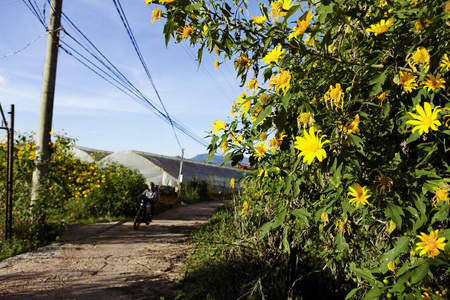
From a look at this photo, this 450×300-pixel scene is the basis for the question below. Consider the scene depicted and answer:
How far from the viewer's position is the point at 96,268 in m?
4.97

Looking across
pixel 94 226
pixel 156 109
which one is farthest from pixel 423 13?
pixel 156 109

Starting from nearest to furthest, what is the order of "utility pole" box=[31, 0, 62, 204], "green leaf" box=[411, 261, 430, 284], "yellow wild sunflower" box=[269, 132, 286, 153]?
1. "green leaf" box=[411, 261, 430, 284]
2. "yellow wild sunflower" box=[269, 132, 286, 153]
3. "utility pole" box=[31, 0, 62, 204]

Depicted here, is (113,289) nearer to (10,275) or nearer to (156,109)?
(10,275)

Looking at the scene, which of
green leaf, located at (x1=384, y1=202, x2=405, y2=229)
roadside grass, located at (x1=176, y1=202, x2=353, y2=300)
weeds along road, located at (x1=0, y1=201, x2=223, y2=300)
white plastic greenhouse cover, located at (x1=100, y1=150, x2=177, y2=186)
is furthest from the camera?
white plastic greenhouse cover, located at (x1=100, y1=150, x2=177, y2=186)

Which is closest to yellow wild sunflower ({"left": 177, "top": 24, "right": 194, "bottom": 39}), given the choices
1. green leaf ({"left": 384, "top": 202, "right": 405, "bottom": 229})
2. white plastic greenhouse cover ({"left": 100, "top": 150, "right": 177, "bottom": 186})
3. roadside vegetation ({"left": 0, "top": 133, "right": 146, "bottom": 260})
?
green leaf ({"left": 384, "top": 202, "right": 405, "bottom": 229})

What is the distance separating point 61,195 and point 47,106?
5.80 feet

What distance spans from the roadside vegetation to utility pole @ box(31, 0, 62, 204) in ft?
0.57

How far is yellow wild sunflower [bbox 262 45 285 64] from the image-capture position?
4.63ft

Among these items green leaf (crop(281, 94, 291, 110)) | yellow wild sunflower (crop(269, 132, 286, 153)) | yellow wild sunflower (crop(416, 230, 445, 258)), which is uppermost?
green leaf (crop(281, 94, 291, 110))

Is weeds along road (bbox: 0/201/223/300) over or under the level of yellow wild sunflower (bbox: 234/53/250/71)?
under

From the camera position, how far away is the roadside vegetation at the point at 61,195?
600 cm

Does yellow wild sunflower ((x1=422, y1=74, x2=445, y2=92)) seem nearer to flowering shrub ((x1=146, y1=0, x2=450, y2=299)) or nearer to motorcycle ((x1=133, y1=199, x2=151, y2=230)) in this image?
flowering shrub ((x1=146, y1=0, x2=450, y2=299))

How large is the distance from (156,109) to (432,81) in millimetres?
13860

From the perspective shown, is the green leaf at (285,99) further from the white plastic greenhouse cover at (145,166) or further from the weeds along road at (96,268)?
the white plastic greenhouse cover at (145,166)
